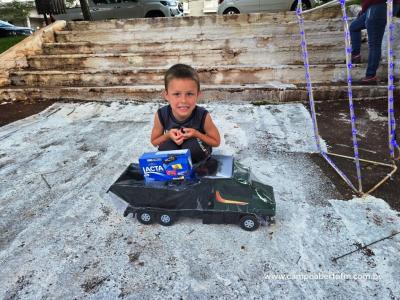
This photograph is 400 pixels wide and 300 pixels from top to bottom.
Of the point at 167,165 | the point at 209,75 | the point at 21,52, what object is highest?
the point at 21,52

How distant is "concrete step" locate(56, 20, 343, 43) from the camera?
7.04 m

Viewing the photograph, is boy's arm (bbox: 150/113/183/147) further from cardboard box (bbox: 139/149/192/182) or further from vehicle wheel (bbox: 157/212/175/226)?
vehicle wheel (bbox: 157/212/175/226)

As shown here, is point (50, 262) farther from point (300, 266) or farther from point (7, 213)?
point (300, 266)

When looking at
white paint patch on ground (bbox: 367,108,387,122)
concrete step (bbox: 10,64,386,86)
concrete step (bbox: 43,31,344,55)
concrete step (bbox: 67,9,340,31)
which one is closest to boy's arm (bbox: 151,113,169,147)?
white paint patch on ground (bbox: 367,108,387,122)

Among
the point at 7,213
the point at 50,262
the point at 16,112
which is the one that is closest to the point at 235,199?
the point at 50,262

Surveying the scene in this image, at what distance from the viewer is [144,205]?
7.54 ft

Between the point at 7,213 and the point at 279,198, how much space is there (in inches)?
94.6

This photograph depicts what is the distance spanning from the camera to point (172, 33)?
749 centimetres

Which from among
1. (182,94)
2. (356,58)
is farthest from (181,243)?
(356,58)

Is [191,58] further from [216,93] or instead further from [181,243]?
[181,243]

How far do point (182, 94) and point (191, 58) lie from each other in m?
4.52

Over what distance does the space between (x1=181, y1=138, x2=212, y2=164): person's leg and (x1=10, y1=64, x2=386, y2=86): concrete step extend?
12.0 feet

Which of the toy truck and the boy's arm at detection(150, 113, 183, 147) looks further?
the boy's arm at detection(150, 113, 183, 147)

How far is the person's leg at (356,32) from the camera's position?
5.07 metres
